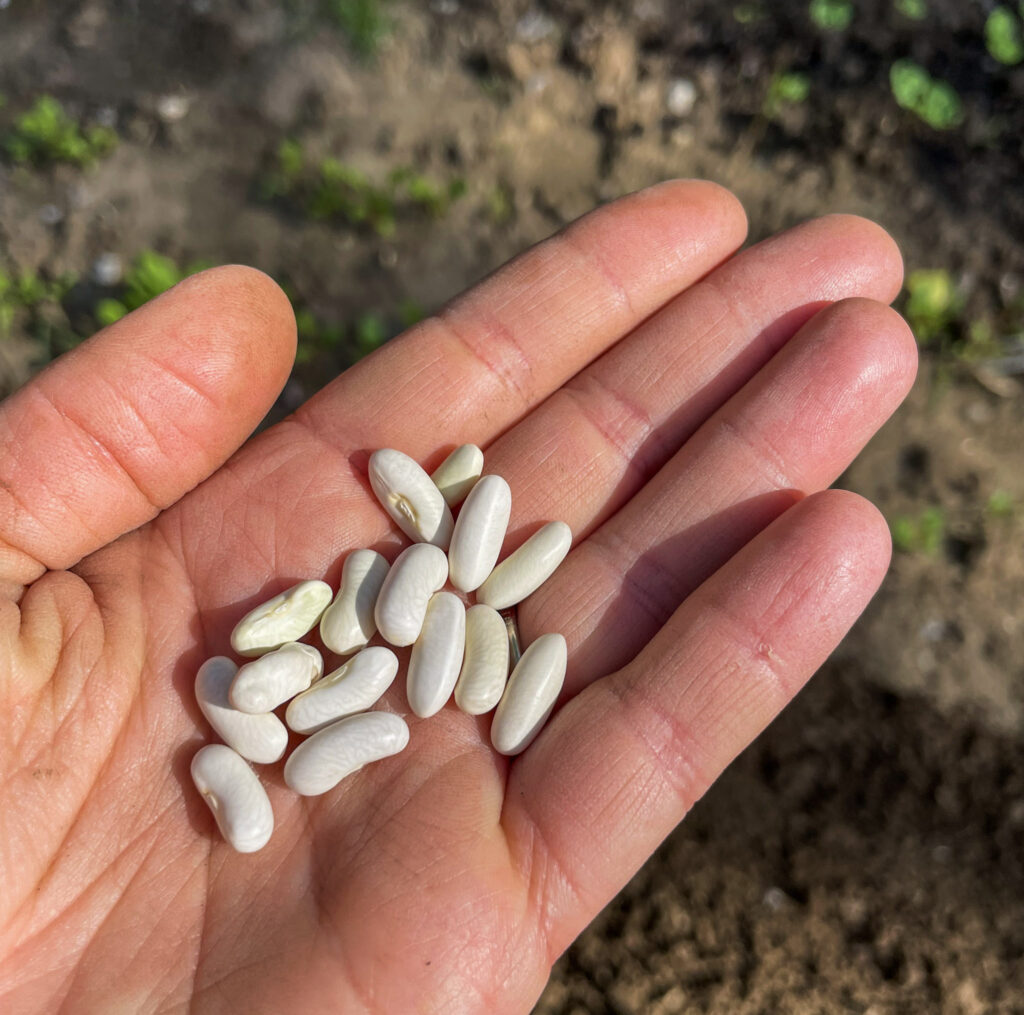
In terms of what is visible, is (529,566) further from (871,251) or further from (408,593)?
(871,251)

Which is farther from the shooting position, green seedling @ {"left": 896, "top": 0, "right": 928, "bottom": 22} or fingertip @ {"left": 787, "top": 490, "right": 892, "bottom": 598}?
green seedling @ {"left": 896, "top": 0, "right": 928, "bottom": 22}

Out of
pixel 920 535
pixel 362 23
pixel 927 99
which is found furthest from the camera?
pixel 362 23

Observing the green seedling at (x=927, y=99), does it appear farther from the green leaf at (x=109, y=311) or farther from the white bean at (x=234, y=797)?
the white bean at (x=234, y=797)

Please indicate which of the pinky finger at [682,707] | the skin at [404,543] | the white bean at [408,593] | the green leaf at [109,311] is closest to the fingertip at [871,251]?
A: the skin at [404,543]

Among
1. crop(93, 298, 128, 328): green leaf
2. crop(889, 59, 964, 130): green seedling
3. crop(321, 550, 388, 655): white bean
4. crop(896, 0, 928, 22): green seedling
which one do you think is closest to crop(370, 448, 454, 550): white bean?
crop(321, 550, 388, 655): white bean

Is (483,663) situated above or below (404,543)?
below

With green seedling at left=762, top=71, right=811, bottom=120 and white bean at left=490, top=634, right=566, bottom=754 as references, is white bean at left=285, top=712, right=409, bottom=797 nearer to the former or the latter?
white bean at left=490, top=634, right=566, bottom=754

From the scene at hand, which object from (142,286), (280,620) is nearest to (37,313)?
(142,286)
